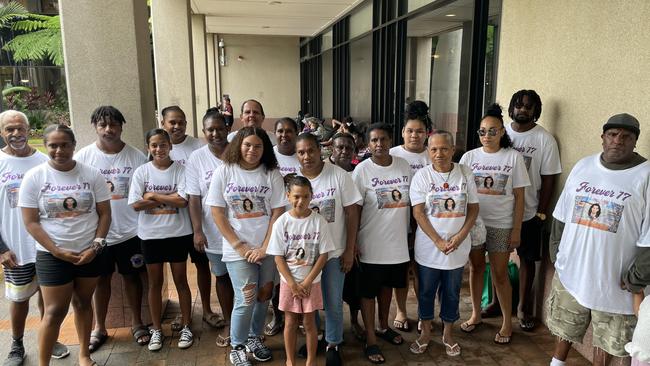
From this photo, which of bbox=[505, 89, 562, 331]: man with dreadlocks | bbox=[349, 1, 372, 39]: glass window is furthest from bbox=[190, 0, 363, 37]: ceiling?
bbox=[505, 89, 562, 331]: man with dreadlocks

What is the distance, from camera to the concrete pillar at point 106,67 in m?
3.62

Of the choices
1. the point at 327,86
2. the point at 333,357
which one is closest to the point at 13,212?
the point at 333,357

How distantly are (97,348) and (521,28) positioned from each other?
4.32 metres

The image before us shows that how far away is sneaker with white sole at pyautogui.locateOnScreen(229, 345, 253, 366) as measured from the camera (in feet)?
10.3

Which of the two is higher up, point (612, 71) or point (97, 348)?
point (612, 71)

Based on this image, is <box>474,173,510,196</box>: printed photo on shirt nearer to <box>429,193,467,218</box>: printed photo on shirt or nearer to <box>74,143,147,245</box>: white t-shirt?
<box>429,193,467,218</box>: printed photo on shirt

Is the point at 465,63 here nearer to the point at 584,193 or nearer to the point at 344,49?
the point at 584,193

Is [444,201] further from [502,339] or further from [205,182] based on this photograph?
[205,182]

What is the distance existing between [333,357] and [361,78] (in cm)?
705

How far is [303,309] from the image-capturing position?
2.90 metres

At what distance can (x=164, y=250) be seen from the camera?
3346mm

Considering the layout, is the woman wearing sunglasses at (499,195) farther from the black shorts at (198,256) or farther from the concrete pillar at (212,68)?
Answer: the concrete pillar at (212,68)

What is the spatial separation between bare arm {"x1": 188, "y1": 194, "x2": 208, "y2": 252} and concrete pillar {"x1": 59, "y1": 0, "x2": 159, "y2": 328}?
37.3 inches

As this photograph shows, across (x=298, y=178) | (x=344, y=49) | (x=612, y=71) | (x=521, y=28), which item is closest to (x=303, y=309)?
(x=298, y=178)
